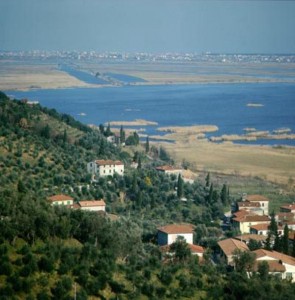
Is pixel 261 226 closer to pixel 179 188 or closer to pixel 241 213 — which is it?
pixel 241 213

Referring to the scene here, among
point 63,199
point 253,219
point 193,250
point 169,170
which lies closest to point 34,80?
point 169,170

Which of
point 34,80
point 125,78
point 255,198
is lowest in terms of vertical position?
point 255,198

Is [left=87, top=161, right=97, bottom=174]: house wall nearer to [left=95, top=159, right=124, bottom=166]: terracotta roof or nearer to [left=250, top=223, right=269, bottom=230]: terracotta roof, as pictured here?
[left=95, top=159, right=124, bottom=166]: terracotta roof

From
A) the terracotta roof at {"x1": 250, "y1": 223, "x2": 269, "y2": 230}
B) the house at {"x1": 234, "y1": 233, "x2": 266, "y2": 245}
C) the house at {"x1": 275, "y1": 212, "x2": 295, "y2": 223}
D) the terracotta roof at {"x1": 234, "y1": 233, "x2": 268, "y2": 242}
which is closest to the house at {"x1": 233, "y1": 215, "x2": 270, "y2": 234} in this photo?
the terracotta roof at {"x1": 250, "y1": 223, "x2": 269, "y2": 230}

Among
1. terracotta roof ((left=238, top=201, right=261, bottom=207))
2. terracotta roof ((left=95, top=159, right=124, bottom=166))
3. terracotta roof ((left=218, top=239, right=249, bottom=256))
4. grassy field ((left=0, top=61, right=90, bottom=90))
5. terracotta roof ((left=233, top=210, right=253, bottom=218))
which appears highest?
grassy field ((left=0, top=61, right=90, bottom=90))

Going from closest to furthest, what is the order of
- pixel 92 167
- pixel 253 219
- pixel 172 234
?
pixel 172 234
pixel 253 219
pixel 92 167

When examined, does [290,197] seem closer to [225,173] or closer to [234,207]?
[234,207]

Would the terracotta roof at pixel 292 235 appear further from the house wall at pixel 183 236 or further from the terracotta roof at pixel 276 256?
the house wall at pixel 183 236

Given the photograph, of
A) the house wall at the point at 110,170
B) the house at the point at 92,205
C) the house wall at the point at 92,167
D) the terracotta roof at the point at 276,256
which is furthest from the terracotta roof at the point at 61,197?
the terracotta roof at the point at 276,256
